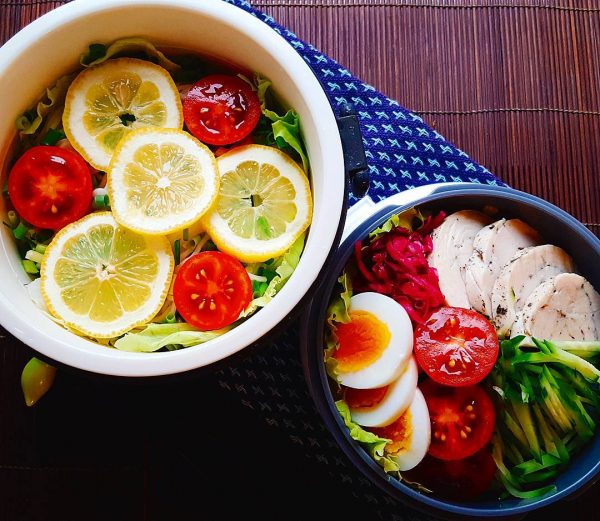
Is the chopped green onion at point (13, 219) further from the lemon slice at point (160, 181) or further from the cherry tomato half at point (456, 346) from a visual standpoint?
the cherry tomato half at point (456, 346)

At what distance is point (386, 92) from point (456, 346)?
2.34 feet

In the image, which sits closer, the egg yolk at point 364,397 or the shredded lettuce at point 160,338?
the shredded lettuce at point 160,338

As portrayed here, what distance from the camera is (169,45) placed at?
1.41 metres

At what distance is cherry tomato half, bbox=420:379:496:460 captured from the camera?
1.48m

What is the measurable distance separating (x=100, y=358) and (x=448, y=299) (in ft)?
2.40

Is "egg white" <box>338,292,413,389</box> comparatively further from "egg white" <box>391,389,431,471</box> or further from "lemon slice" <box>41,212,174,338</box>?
"lemon slice" <box>41,212,174,338</box>

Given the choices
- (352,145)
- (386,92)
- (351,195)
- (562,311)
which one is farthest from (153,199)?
(562,311)

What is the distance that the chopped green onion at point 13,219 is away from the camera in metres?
1.38

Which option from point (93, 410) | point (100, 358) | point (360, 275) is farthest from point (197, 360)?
point (93, 410)

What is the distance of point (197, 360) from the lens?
1.18 meters

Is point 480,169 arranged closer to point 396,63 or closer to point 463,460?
point 396,63

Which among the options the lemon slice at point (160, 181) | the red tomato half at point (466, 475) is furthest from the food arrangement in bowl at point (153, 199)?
the red tomato half at point (466, 475)

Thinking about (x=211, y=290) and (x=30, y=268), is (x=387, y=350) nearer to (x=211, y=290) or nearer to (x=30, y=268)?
(x=211, y=290)

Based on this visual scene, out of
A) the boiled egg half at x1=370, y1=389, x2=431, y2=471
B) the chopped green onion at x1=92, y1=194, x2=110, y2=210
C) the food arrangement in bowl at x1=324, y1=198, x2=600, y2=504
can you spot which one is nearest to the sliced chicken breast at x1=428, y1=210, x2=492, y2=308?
the food arrangement in bowl at x1=324, y1=198, x2=600, y2=504
